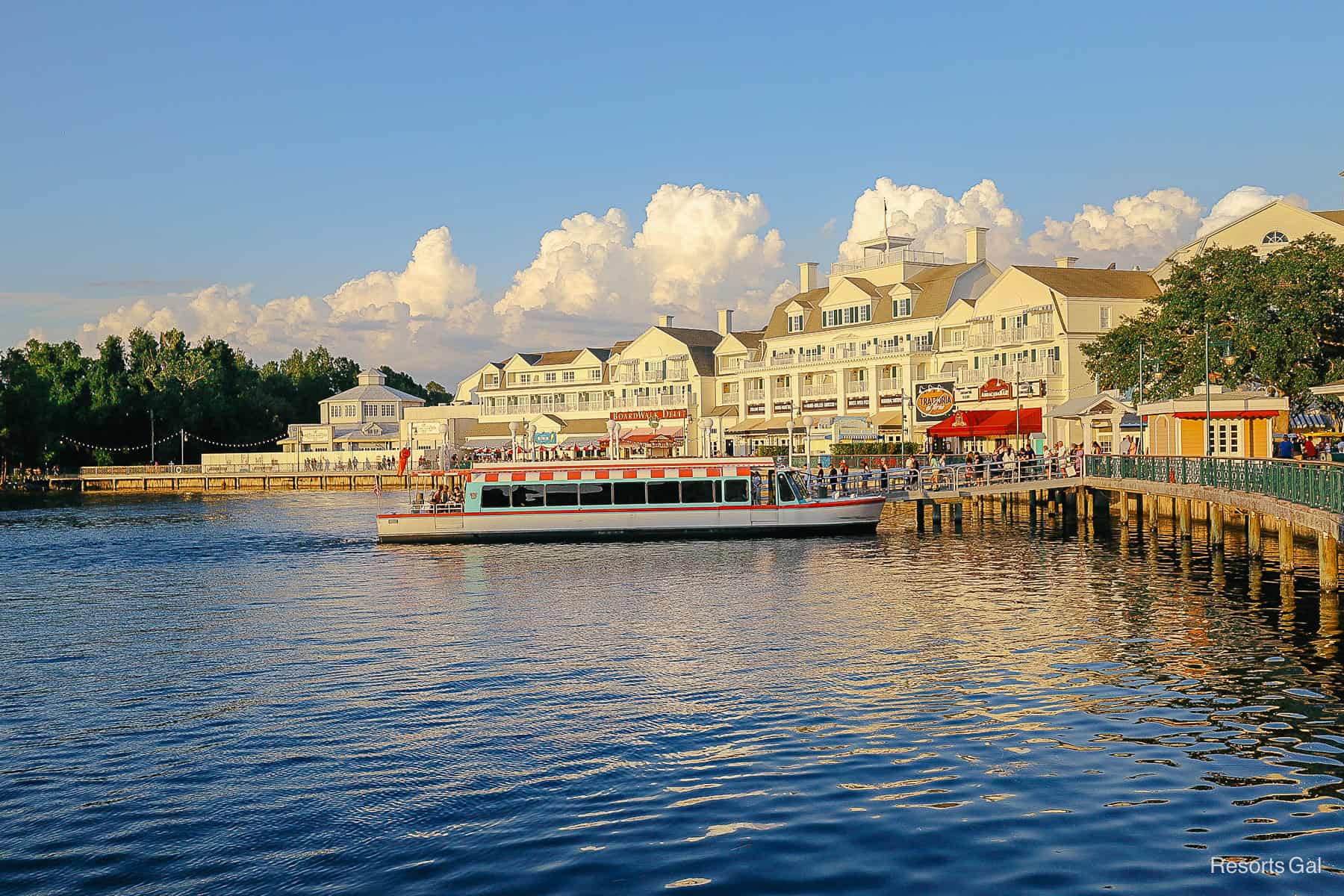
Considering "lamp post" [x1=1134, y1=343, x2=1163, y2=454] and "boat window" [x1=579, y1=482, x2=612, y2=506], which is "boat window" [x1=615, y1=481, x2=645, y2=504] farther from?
"lamp post" [x1=1134, y1=343, x2=1163, y2=454]

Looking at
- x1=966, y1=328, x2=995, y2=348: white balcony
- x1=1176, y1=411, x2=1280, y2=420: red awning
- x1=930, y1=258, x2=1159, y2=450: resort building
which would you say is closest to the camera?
x1=1176, y1=411, x2=1280, y2=420: red awning

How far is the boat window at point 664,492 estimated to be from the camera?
2095 inches

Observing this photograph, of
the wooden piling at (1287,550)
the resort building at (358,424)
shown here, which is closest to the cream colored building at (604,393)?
the resort building at (358,424)

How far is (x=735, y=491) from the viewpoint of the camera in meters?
53.1

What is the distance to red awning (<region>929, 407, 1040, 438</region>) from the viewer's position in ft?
227

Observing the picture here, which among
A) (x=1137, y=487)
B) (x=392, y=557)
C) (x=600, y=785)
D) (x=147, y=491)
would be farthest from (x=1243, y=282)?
(x=147, y=491)

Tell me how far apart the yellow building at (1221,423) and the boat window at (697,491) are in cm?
1827

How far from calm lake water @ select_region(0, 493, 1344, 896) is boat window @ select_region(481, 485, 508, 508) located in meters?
17.7

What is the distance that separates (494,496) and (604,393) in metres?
72.4

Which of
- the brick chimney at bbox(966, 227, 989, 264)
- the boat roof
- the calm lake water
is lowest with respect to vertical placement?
the calm lake water

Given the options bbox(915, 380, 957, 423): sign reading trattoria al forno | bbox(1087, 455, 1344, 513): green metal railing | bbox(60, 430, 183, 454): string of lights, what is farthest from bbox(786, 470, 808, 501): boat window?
bbox(60, 430, 183, 454): string of lights

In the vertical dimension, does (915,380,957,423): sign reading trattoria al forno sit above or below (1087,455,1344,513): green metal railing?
above

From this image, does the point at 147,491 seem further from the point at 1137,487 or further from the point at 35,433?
the point at 1137,487

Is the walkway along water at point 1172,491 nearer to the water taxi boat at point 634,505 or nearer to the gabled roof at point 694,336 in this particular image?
the water taxi boat at point 634,505
